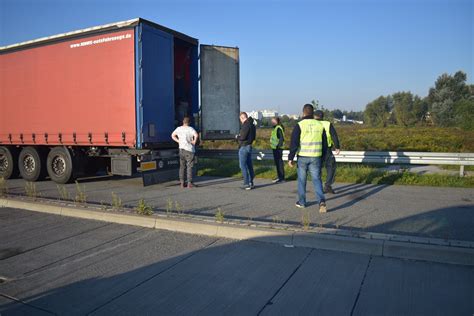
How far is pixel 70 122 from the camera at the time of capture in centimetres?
936

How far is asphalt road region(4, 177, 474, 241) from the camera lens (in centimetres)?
533

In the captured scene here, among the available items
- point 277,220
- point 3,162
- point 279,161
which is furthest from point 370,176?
point 3,162

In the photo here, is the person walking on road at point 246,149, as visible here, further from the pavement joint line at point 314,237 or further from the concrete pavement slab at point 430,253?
Result: the concrete pavement slab at point 430,253

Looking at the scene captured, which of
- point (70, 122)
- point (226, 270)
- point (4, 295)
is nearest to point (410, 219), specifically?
point (226, 270)

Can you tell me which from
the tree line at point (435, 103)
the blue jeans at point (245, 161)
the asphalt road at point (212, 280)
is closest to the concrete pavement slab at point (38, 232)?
the asphalt road at point (212, 280)

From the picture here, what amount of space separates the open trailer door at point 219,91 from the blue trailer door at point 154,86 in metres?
1.14

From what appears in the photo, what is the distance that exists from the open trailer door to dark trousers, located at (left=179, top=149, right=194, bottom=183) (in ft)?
4.09

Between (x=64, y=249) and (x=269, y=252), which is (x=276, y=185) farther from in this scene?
(x=64, y=249)

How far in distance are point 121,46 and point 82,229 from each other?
14.9 ft

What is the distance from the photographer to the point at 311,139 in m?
6.16

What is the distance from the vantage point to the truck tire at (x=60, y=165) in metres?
9.73

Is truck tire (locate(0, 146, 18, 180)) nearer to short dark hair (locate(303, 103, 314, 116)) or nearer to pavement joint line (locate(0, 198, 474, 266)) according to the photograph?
pavement joint line (locate(0, 198, 474, 266))

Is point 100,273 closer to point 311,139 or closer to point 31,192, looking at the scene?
point 311,139

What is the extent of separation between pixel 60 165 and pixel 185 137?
12.8 feet
